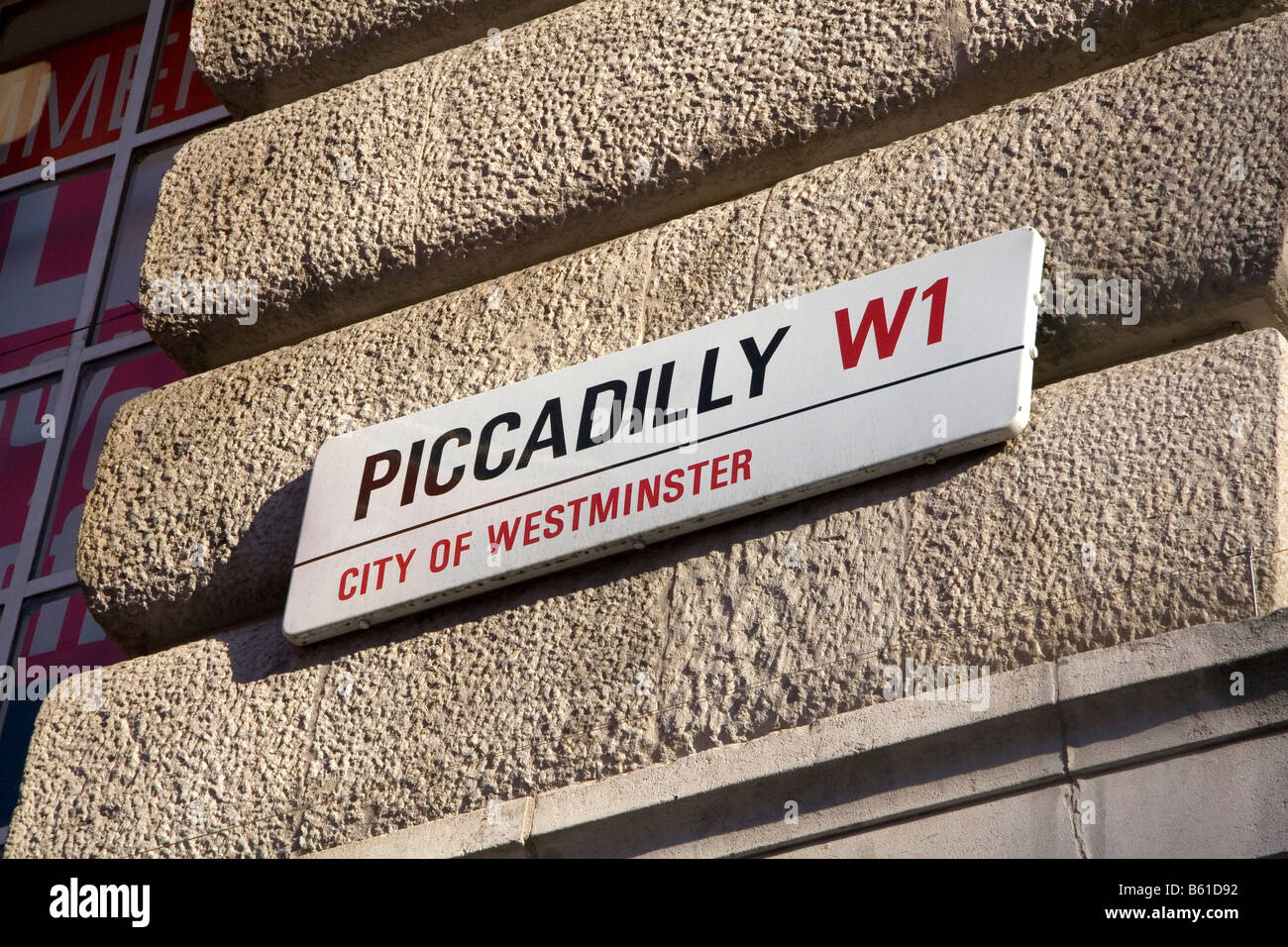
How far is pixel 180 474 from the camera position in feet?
10.7

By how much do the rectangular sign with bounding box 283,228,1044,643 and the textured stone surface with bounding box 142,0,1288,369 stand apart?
6.9 inches

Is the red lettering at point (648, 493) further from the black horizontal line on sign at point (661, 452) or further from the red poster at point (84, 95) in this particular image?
the red poster at point (84, 95)

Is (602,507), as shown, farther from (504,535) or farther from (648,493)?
(504,535)

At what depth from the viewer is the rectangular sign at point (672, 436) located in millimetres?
2521

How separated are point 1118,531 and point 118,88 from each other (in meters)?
3.38

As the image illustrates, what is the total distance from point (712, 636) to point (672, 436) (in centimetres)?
34

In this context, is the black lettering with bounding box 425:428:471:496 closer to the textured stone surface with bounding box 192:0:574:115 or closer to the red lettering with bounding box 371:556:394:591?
the red lettering with bounding box 371:556:394:591

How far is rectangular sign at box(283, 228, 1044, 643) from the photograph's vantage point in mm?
2521

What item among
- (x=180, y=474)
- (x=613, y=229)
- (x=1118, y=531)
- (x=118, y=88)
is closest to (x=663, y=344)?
(x=613, y=229)

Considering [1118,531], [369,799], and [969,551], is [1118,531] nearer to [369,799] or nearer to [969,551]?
[969,551]

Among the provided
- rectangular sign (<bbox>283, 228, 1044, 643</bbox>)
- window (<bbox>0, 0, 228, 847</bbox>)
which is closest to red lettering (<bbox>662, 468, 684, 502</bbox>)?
rectangular sign (<bbox>283, 228, 1044, 643</bbox>)
